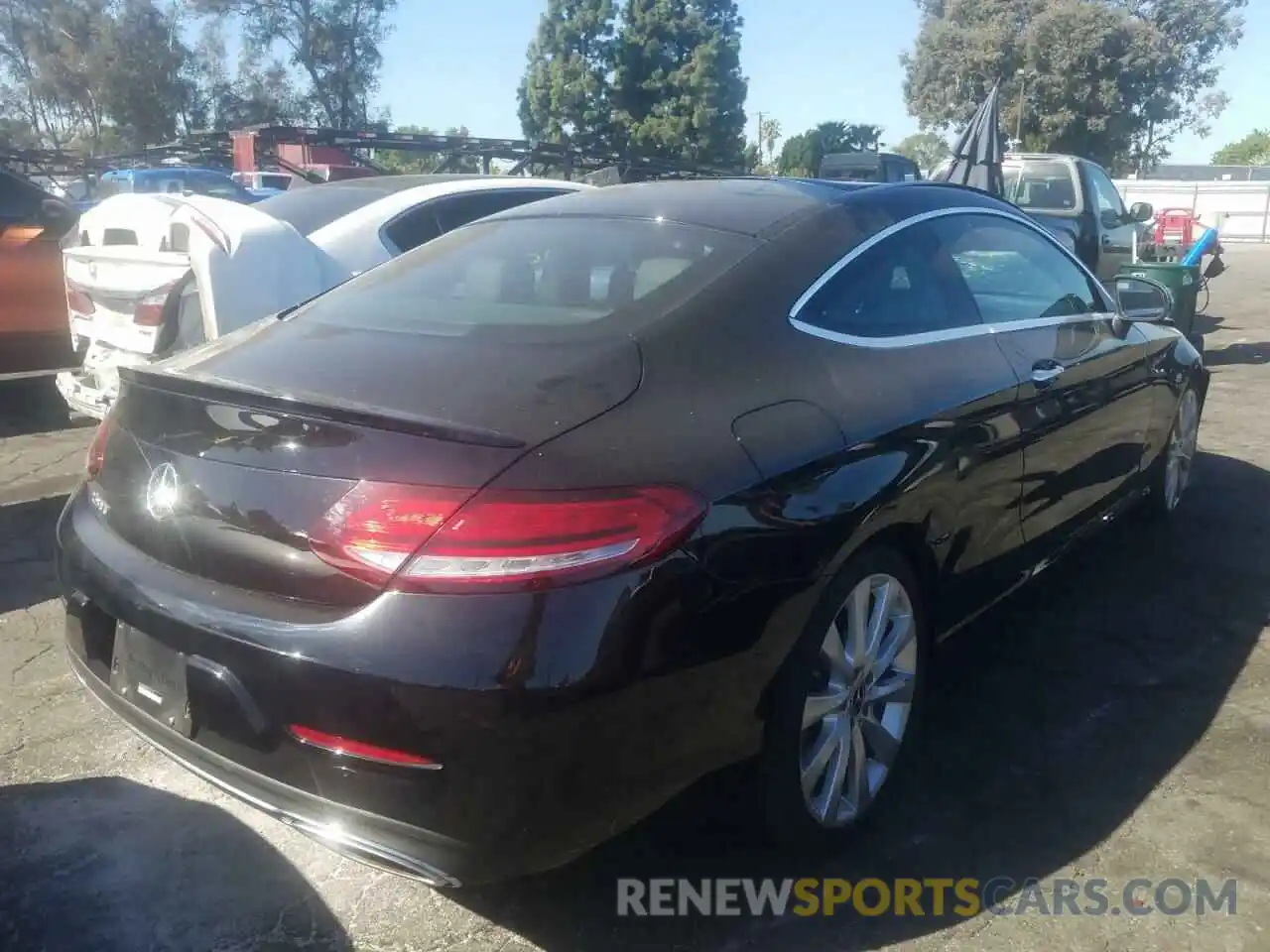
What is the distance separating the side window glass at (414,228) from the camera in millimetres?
5898

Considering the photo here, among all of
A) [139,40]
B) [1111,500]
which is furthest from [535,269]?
[139,40]

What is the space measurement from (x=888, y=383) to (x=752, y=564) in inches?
30.4

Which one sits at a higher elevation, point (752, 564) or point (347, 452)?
point (347, 452)

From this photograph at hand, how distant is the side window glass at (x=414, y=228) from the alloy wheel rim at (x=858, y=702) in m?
3.94

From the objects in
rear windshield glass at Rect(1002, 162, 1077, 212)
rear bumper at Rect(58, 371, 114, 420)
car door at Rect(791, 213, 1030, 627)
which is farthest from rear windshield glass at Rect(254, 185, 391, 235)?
rear windshield glass at Rect(1002, 162, 1077, 212)

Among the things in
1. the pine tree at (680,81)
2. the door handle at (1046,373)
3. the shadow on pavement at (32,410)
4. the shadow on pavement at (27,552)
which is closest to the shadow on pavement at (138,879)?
the shadow on pavement at (27,552)

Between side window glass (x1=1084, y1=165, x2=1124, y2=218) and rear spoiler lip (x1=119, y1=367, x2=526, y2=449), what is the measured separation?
1004 cm

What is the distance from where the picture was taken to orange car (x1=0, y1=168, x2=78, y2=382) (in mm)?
7043

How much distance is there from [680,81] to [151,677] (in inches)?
1692

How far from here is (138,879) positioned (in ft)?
8.50

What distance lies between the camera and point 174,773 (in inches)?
120

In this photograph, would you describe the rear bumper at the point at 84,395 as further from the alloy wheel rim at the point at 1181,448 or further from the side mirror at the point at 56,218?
the alloy wheel rim at the point at 1181,448

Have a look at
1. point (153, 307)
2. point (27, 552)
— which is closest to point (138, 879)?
point (27, 552)

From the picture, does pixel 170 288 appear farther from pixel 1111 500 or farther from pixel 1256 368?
pixel 1256 368
